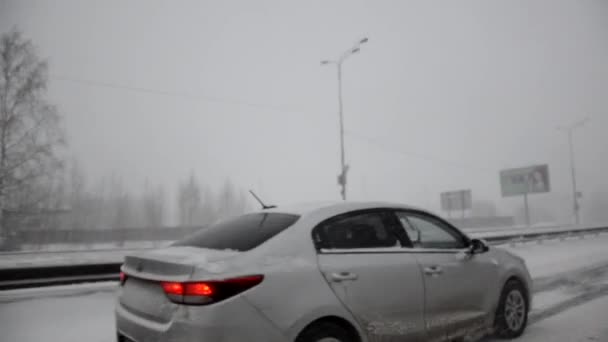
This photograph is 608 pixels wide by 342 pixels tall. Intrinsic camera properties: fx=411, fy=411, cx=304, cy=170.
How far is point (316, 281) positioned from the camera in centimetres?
291

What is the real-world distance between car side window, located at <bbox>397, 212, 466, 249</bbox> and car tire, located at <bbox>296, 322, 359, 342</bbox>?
1.16 metres

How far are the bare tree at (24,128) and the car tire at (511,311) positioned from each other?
20816 millimetres

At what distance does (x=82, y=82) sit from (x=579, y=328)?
816 inches

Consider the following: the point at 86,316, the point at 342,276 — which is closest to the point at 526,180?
the point at 86,316

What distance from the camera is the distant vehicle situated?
2.60 meters

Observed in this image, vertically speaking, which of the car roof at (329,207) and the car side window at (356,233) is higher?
the car roof at (329,207)

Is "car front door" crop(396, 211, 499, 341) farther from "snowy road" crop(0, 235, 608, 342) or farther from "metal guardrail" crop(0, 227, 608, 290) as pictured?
"metal guardrail" crop(0, 227, 608, 290)

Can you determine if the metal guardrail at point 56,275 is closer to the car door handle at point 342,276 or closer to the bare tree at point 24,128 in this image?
the car door handle at point 342,276

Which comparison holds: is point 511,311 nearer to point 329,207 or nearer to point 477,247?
point 477,247

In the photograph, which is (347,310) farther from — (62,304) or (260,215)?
(62,304)

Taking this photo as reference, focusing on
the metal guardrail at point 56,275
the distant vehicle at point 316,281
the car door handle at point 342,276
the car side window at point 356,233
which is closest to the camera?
the distant vehicle at point 316,281

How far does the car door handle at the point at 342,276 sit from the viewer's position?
9.87 feet

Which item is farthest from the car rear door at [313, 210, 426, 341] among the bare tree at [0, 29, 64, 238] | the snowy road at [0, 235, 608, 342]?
the bare tree at [0, 29, 64, 238]

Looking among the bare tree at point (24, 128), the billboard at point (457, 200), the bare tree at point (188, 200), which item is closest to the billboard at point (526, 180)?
the billboard at point (457, 200)
